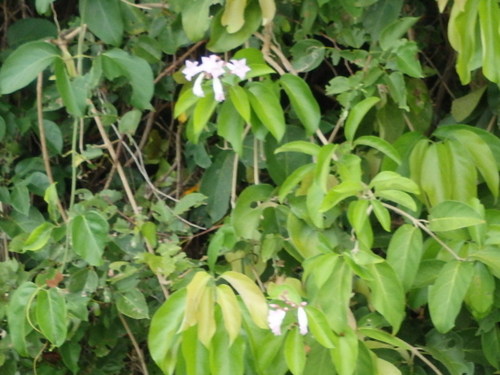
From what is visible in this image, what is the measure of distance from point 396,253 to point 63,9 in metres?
1.05

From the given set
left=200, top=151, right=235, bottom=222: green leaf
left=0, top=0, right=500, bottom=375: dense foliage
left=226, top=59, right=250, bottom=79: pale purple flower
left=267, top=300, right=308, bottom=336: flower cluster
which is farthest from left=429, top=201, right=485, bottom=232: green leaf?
left=200, top=151, right=235, bottom=222: green leaf

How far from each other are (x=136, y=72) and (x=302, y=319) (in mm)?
570

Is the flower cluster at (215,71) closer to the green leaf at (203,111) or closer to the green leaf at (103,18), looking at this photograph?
the green leaf at (203,111)

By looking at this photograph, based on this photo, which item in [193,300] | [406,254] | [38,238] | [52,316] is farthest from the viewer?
[38,238]

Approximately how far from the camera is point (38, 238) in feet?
5.14

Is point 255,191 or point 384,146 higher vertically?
point 384,146

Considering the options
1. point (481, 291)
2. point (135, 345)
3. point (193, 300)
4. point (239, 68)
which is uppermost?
point (239, 68)

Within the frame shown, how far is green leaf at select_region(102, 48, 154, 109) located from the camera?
1.58 meters

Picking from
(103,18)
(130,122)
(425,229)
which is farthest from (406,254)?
(103,18)

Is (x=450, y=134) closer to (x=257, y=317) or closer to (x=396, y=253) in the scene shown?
(x=396, y=253)

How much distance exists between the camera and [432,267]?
55.9 inches

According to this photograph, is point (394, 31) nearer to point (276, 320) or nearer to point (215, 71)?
point (215, 71)

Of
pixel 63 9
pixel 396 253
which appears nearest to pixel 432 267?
pixel 396 253

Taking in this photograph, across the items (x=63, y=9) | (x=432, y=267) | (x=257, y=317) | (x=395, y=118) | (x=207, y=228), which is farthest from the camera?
(x=63, y=9)
